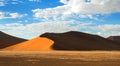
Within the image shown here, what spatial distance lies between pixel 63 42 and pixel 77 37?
11.5 meters

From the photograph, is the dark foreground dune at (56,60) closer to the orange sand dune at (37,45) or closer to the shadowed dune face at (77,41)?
the shadowed dune face at (77,41)

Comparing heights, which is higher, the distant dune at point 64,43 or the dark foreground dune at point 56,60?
the dark foreground dune at point 56,60

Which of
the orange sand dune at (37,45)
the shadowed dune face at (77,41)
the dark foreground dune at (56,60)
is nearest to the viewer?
the dark foreground dune at (56,60)

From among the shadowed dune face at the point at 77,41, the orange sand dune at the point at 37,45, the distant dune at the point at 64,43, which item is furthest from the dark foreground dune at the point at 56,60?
the orange sand dune at the point at 37,45

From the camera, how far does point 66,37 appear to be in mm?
84312

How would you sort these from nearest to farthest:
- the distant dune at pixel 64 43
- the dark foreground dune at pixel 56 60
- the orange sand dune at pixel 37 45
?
the dark foreground dune at pixel 56 60
the orange sand dune at pixel 37 45
the distant dune at pixel 64 43

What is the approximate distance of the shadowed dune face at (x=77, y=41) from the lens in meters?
74.3

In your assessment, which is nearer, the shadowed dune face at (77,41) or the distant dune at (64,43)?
the distant dune at (64,43)

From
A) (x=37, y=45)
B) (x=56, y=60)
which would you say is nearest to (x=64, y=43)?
(x=37, y=45)

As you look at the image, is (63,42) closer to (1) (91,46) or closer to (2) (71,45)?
(2) (71,45)

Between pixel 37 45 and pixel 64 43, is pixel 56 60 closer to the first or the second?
pixel 37 45

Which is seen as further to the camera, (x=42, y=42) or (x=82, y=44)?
(x=82, y=44)

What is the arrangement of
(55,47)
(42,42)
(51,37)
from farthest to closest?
(51,37) < (42,42) < (55,47)

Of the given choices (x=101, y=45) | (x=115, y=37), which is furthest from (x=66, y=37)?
(x=115, y=37)
